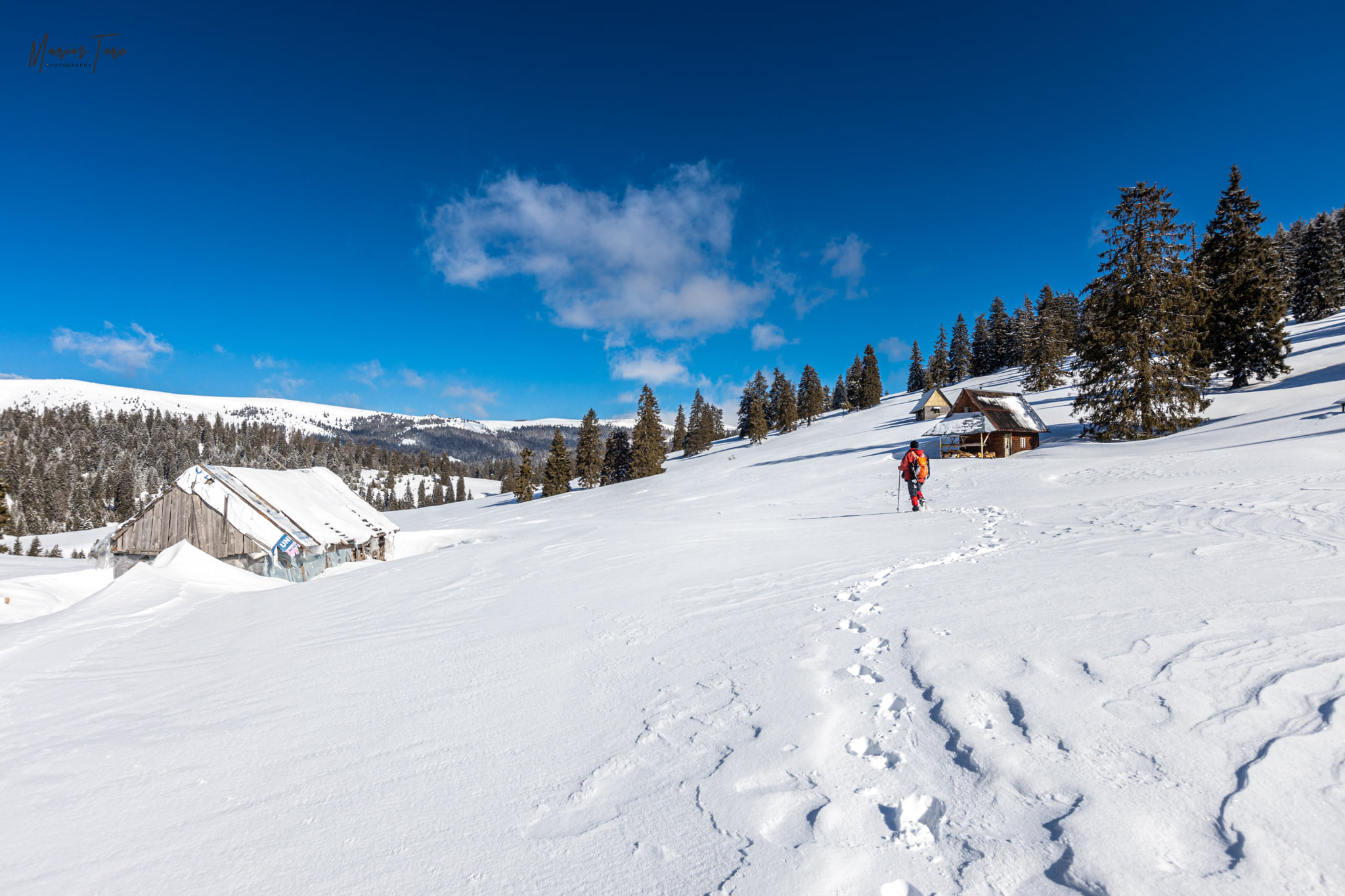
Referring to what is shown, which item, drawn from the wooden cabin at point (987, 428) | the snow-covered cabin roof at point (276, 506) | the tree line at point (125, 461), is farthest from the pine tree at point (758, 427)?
the tree line at point (125, 461)

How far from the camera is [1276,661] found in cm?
360

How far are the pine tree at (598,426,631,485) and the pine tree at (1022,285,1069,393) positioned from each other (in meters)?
43.4

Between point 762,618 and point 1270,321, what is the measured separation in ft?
129

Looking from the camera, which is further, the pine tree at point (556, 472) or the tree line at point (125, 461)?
the tree line at point (125, 461)

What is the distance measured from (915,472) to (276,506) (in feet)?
Result: 67.1

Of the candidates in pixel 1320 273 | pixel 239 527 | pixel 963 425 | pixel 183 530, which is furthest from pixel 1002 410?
pixel 1320 273

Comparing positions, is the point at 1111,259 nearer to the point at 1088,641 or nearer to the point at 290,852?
the point at 1088,641

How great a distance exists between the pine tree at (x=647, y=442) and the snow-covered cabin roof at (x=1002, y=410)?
30.9 m

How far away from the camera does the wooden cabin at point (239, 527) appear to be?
1764 cm

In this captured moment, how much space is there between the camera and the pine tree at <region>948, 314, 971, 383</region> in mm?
83812

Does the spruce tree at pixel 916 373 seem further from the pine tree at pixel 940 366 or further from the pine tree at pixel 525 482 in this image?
the pine tree at pixel 525 482

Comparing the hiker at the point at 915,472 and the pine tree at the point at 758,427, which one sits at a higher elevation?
the pine tree at the point at 758,427

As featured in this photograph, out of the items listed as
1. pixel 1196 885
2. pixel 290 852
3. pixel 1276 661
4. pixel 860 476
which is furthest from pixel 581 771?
pixel 860 476

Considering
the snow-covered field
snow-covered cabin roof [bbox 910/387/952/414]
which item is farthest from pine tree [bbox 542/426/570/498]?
the snow-covered field
